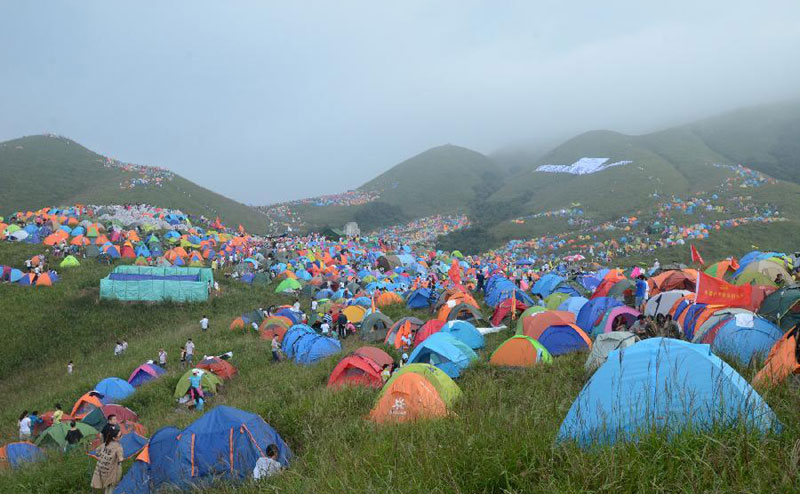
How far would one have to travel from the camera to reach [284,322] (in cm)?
1898

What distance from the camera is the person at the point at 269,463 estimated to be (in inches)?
200

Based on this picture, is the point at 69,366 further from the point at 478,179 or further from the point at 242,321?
the point at 478,179

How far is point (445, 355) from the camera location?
10953 mm

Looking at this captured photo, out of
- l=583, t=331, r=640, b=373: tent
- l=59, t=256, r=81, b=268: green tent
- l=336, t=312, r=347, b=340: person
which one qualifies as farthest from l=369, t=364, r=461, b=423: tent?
l=59, t=256, r=81, b=268: green tent

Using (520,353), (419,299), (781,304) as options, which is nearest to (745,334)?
(781,304)

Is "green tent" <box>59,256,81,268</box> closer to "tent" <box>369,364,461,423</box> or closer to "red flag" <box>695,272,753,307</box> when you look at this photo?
"tent" <box>369,364,461,423</box>

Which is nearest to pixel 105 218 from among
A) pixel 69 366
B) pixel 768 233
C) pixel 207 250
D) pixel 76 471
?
pixel 207 250

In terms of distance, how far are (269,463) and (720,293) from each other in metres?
10.3

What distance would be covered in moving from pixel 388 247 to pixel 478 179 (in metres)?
109

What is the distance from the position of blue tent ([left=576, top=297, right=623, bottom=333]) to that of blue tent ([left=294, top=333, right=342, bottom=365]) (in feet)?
27.5

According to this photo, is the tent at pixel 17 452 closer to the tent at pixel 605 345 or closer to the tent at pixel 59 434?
the tent at pixel 59 434

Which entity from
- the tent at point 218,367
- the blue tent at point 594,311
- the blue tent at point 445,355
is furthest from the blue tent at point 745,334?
the tent at point 218,367

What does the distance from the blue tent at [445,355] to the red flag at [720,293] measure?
17.9 ft

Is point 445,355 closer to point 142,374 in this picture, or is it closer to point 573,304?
point 573,304
